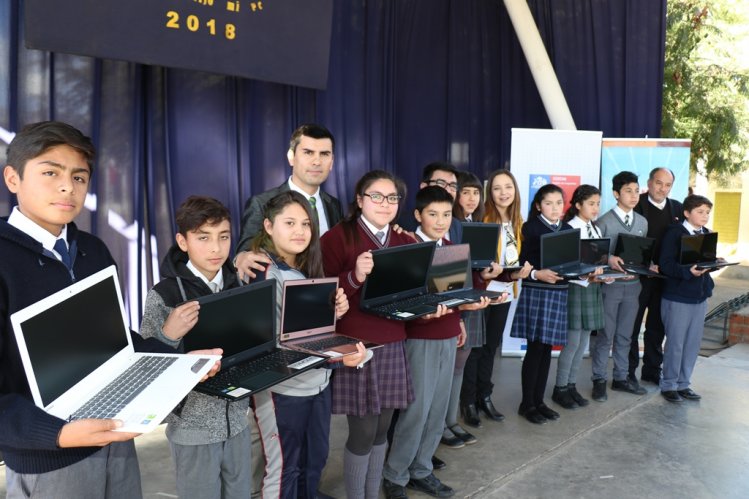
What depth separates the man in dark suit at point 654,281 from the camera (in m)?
4.26

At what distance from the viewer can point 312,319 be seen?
208 centimetres

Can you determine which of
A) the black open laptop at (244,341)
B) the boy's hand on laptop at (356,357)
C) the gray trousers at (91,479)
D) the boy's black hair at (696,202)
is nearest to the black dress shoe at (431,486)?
the boy's hand on laptop at (356,357)

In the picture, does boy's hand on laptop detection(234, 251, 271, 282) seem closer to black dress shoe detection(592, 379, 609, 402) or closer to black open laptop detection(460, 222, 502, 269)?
black open laptop detection(460, 222, 502, 269)

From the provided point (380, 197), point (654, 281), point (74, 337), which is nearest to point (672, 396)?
point (654, 281)

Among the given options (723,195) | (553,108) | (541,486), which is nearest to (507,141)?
(553,108)

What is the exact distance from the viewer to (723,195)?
1355cm

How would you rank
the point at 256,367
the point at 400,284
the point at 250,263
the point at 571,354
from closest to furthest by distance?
the point at 256,367, the point at 250,263, the point at 400,284, the point at 571,354

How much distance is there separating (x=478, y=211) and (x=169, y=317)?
224 centimetres

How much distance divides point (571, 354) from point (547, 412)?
1.36 ft

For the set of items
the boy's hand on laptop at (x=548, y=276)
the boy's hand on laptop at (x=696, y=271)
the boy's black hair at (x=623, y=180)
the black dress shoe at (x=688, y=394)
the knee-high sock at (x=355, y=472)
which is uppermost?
the boy's black hair at (x=623, y=180)

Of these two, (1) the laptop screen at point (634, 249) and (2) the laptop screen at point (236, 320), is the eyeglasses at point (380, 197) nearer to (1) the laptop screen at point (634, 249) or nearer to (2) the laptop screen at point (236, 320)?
(2) the laptop screen at point (236, 320)

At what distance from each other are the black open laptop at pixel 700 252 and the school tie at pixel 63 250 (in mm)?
3658

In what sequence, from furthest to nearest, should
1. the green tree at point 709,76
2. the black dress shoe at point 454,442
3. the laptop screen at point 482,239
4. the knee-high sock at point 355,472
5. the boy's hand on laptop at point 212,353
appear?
the green tree at point 709,76 < the black dress shoe at point 454,442 < the laptop screen at point 482,239 < the knee-high sock at point 355,472 < the boy's hand on laptop at point 212,353

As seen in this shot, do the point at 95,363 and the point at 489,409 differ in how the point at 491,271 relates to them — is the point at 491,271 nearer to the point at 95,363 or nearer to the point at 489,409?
the point at 489,409
